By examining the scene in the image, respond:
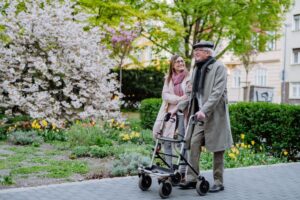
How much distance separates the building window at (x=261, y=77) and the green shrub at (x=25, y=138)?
4095cm

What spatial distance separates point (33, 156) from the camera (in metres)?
10.2

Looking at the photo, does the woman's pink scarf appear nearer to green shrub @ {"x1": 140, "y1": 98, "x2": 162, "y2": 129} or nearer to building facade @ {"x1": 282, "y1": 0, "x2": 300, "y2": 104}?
green shrub @ {"x1": 140, "y1": 98, "x2": 162, "y2": 129}

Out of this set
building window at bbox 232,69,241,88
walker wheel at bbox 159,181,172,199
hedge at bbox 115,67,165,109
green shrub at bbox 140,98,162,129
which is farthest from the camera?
building window at bbox 232,69,241,88

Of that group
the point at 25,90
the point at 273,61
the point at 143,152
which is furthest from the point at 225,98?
the point at 273,61

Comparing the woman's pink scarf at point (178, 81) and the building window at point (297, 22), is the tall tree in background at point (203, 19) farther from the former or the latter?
the building window at point (297, 22)

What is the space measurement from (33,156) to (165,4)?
13224 millimetres

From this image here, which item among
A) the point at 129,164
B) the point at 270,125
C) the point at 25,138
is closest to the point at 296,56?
the point at 270,125

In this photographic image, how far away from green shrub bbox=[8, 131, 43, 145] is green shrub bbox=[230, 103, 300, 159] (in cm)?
454

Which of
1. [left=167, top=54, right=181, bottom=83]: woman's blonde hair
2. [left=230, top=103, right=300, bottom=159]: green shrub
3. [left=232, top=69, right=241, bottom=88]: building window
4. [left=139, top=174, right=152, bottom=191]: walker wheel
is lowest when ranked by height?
[left=139, top=174, right=152, bottom=191]: walker wheel

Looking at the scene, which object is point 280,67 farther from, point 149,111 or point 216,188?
point 216,188

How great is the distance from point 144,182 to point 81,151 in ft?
11.7

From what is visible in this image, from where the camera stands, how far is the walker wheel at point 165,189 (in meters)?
6.62

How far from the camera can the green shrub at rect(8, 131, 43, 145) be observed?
39.2 feet

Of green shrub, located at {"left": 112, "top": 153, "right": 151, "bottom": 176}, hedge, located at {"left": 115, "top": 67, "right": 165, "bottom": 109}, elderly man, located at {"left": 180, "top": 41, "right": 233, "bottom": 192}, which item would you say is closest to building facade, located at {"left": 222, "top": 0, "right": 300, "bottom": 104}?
hedge, located at {"left": 115, "top": 67, "right": 165, "bottom": 109}
